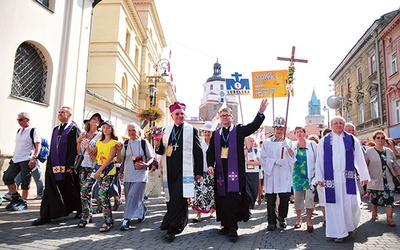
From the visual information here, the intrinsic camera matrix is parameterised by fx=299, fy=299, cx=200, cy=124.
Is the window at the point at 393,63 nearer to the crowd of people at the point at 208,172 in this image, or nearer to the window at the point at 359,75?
the window at the point at 359,75

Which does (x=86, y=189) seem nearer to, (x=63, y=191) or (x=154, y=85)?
(x=63, y=191)

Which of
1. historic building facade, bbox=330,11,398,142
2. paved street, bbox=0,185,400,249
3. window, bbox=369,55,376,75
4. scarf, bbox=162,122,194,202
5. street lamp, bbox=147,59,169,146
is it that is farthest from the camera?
window, bbox=369,55,376,75

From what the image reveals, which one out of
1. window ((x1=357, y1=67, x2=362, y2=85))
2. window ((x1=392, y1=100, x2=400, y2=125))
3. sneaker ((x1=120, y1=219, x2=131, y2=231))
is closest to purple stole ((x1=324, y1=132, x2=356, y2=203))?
sneaker ((x1=120, y1=219, x2=131, y2=231))

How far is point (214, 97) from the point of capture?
81500mm

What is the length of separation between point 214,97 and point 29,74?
7277cm

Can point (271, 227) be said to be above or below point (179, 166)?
below

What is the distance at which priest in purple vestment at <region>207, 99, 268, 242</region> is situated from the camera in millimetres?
4738

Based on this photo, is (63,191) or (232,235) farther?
(63,191)

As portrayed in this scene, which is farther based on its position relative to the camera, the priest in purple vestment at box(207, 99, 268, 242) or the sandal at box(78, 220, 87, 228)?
the sandal at box(78, 220, 87, 228)

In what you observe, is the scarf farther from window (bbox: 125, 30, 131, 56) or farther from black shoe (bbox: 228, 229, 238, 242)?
window (bbox: 125, 30, 131, 56)

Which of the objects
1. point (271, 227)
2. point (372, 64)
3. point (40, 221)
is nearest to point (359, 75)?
point (372, 64)

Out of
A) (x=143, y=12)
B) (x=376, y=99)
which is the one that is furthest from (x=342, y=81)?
(x=143, y=12)

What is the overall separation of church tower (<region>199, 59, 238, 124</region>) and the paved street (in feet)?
227

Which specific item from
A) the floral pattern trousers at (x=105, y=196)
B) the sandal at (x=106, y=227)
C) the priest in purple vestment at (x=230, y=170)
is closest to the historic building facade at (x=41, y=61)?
the floral pattern trousers at (x=105, y=196)
